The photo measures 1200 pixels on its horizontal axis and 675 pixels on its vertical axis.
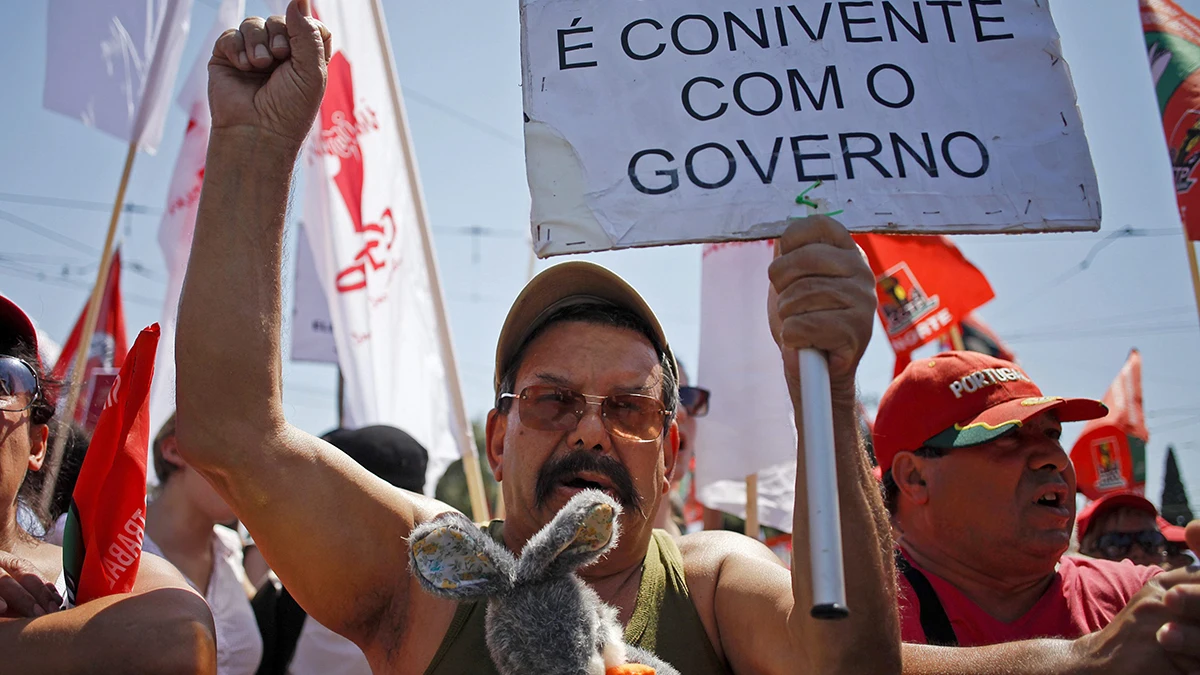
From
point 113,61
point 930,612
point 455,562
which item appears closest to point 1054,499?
point 930,612

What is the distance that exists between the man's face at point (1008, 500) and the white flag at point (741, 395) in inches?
85.7

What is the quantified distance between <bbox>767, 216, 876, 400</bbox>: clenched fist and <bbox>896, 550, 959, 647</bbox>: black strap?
3.48 ft

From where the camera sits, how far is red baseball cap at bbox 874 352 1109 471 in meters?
2.69

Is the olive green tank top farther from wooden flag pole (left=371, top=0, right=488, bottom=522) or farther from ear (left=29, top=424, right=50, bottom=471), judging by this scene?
wooden flag pole (left=371, top=0, right=488, bottom=522)

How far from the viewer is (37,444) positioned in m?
2.28

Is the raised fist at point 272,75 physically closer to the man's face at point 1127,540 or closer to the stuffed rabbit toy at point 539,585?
the stuffed rabbit toy at point 539,585

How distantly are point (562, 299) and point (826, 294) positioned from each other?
2.77ft

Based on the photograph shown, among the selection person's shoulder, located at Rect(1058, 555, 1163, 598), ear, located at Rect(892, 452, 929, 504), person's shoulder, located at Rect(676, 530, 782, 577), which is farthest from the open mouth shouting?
person's shoulder, located at Rect(676, 530, 782, 577)

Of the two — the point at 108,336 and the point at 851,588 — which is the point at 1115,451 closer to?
the point at 851,588

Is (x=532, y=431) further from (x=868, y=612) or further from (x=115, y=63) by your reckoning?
(x=115, y=63)

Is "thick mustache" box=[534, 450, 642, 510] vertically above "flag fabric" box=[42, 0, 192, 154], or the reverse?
"flag fabric" box=[42, 0, 192, 154]

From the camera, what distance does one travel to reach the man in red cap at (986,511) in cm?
256

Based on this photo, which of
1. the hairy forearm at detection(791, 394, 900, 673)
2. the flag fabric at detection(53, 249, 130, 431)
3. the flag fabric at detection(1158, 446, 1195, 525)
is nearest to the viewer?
the hairy forearm at detection(791, 394, 900, 673)

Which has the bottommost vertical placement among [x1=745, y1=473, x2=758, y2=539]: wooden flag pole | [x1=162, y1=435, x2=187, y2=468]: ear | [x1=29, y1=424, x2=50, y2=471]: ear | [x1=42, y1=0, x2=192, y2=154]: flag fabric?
[x1=745, y1=473, x2=758, y2=539]: wooden flag pole
